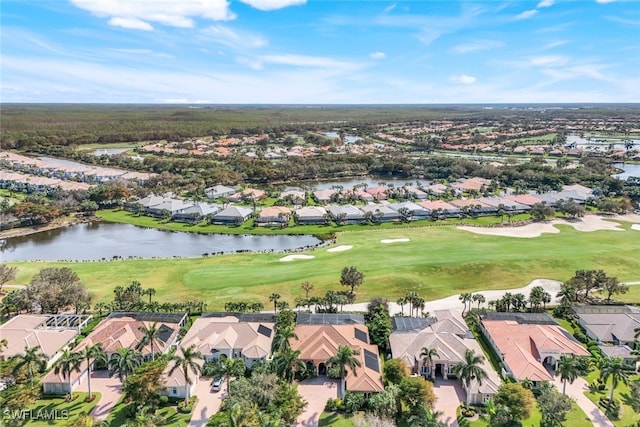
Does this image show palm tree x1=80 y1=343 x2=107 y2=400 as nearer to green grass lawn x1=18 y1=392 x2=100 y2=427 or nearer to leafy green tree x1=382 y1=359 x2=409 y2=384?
green grass lawn x1=18 y1=392 x2=100 y2=427

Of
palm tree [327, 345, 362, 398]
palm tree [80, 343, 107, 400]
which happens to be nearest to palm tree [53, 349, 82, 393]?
palm tree [80, 343, 107, 400]

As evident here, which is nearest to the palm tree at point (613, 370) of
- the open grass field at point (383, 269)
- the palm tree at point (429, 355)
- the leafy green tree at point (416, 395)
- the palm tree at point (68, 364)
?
the palm tree at point (429, 355)

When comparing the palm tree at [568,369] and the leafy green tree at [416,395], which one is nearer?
the leafy green tree at [416,395]

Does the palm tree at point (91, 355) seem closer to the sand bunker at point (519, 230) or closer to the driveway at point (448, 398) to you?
the driveway at point (448, 398)

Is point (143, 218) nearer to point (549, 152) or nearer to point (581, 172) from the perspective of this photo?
point (581, 172)

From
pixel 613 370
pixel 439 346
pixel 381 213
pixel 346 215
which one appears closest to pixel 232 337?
pixel 439 346
